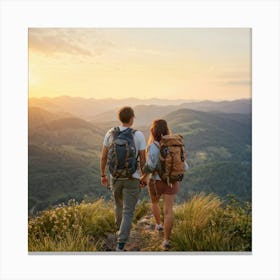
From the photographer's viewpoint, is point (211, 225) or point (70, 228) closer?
point (211, 225)

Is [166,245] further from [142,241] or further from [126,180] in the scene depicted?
[126,180]

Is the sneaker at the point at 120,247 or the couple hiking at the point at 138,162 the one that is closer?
the couple hiking at the point at 138,162

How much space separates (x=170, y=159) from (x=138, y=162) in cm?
41

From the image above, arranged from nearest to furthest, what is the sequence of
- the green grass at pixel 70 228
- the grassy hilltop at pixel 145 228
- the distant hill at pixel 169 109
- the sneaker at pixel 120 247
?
the sneaker at pixel 120 247, the grassy hilltop at pixel 145 228, the green grass at pixel 70 228, the distant hill at pixel 169 109

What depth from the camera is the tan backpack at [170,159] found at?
19.2ft

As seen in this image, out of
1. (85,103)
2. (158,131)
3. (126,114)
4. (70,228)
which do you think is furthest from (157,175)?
(85,103)

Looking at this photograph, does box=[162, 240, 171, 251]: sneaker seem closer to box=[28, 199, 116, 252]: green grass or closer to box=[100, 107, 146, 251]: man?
box=[100, 107, 146, 251]: man

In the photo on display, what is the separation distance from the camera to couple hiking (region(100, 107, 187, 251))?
5.85m

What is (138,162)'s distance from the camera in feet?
19.5

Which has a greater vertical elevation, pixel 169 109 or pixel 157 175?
pixel 169 109

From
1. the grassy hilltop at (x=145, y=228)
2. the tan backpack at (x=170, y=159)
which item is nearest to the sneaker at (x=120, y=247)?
the grassy hilltop at (x=145, y=228)

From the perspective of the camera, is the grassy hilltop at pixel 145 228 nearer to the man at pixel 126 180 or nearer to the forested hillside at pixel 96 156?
the forested hillside at pixel 96 156

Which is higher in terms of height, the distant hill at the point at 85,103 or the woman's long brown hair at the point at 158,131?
the distant hill at the point at 85,103
